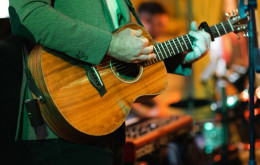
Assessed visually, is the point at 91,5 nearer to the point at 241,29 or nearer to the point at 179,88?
the point at 241,29

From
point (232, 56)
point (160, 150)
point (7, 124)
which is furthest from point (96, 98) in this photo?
point (232, 56)

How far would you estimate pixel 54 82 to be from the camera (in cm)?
157

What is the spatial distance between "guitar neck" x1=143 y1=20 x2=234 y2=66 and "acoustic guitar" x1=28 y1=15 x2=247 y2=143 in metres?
0.10

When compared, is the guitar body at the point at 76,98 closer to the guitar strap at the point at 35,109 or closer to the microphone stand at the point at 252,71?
the guitar strap at the point at 35,109

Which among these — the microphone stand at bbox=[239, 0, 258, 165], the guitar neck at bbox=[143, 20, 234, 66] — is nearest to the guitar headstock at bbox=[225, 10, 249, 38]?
the guitar neck at bbox=[143, 20, 234, 66]

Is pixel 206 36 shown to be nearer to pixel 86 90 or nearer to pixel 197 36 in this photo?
pixel 197 36

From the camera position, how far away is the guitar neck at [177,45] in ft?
6.56

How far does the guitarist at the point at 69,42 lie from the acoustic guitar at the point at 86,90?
0.22ft

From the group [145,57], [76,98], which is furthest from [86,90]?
[145,57]

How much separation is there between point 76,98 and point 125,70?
0.38 metres

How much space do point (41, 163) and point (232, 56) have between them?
646cm

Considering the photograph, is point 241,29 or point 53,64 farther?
point 241,29

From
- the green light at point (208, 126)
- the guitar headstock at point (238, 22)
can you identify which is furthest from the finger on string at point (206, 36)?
the green light at point (208, 126)

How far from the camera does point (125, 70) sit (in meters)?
1.89
